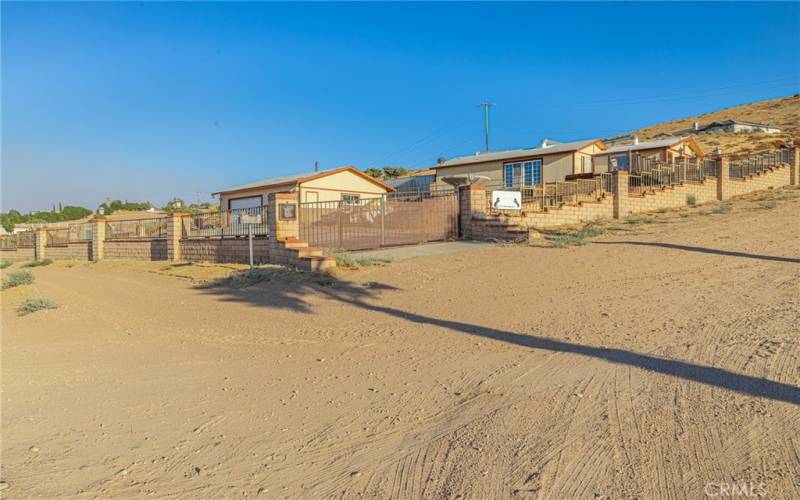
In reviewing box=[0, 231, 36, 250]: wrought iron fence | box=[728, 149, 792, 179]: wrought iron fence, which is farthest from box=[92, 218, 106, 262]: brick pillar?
box=[728, 149, 792, 179]: wrought iron fence

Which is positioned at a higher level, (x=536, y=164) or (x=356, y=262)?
(x=536, y=164)

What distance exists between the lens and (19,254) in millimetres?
32281

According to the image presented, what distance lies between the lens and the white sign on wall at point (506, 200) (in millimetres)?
17875

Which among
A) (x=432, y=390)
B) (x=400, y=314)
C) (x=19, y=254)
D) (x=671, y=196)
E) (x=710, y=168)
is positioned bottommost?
(x=432, y=390)

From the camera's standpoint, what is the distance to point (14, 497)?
3.27 meters

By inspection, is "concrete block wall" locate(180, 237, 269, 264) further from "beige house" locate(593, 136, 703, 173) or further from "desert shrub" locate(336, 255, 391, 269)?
"beige house" locate(593, 136, 703, 173)

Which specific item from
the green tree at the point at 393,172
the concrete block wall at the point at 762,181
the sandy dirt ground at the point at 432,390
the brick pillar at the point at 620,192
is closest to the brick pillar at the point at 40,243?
the sandy dirt ground at the point at 432,390

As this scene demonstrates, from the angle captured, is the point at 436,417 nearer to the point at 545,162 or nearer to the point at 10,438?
the point at 10,438

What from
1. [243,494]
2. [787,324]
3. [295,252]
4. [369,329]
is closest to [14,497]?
[243,494]

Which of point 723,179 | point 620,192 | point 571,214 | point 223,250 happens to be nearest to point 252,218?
point 223,250

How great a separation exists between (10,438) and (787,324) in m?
7.72

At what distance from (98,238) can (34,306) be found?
17260 mm

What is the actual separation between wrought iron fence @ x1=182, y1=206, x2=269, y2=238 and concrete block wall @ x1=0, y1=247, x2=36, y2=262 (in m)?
17.4

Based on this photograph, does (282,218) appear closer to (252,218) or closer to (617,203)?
(252,218)
